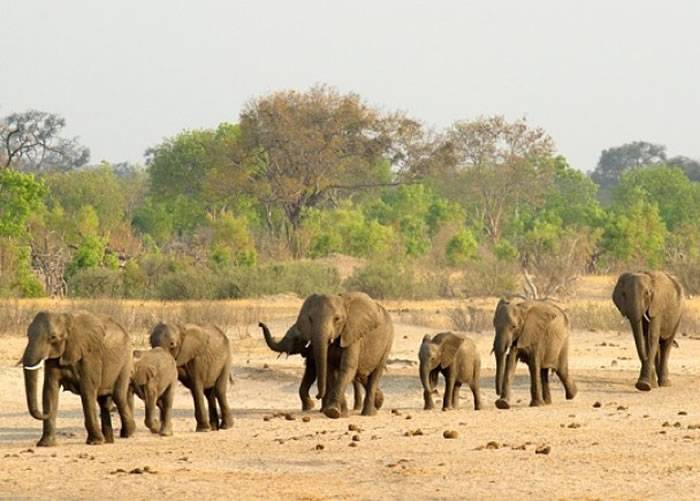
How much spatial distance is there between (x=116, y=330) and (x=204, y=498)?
12.4 feet

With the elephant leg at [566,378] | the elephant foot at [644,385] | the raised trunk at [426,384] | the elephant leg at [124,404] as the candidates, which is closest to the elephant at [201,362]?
the elephant leg at [124,404]

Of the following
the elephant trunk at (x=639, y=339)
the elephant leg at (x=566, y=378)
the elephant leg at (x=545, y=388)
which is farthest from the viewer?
the elephant trunk at (x=639, y=339)

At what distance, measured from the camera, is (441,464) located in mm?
13742

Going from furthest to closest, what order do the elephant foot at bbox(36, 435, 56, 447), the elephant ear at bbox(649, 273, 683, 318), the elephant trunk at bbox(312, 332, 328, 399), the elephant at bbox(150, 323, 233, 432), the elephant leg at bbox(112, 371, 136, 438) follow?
the elephant ear at bbox(649, 273, 683, 318) < the elephant trunk at bbox(312, 332, 328, 399) < the elephant at bbox(150, 323, 233, 432) < the elephant leg at bbox(112, 371, 136, 438) < the elephant foot at bbox(36, 435, 56, 447)

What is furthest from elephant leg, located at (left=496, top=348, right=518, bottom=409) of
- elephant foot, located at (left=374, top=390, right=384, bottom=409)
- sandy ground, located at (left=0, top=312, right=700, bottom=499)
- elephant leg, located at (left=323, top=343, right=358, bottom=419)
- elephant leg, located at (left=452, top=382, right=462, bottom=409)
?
elephant leg, located at (left=323, top=343, right=358, bottom=419)

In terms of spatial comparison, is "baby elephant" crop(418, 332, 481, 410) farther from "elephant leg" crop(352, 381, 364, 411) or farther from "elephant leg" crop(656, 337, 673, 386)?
"elephant leg" crop(656, 337, 673, 386)

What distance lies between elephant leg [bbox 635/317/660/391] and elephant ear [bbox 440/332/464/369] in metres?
3.25

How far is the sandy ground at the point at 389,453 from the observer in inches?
491

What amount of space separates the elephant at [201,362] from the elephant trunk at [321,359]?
1010 mm

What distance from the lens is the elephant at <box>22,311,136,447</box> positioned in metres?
15.0

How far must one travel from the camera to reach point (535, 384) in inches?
768

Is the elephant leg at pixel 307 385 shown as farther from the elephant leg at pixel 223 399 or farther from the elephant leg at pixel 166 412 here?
the elephant leg at pixel 166 412

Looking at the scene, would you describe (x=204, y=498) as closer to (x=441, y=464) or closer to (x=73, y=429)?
(x=441, y=464)

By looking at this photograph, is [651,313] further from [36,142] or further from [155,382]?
[36,142]
